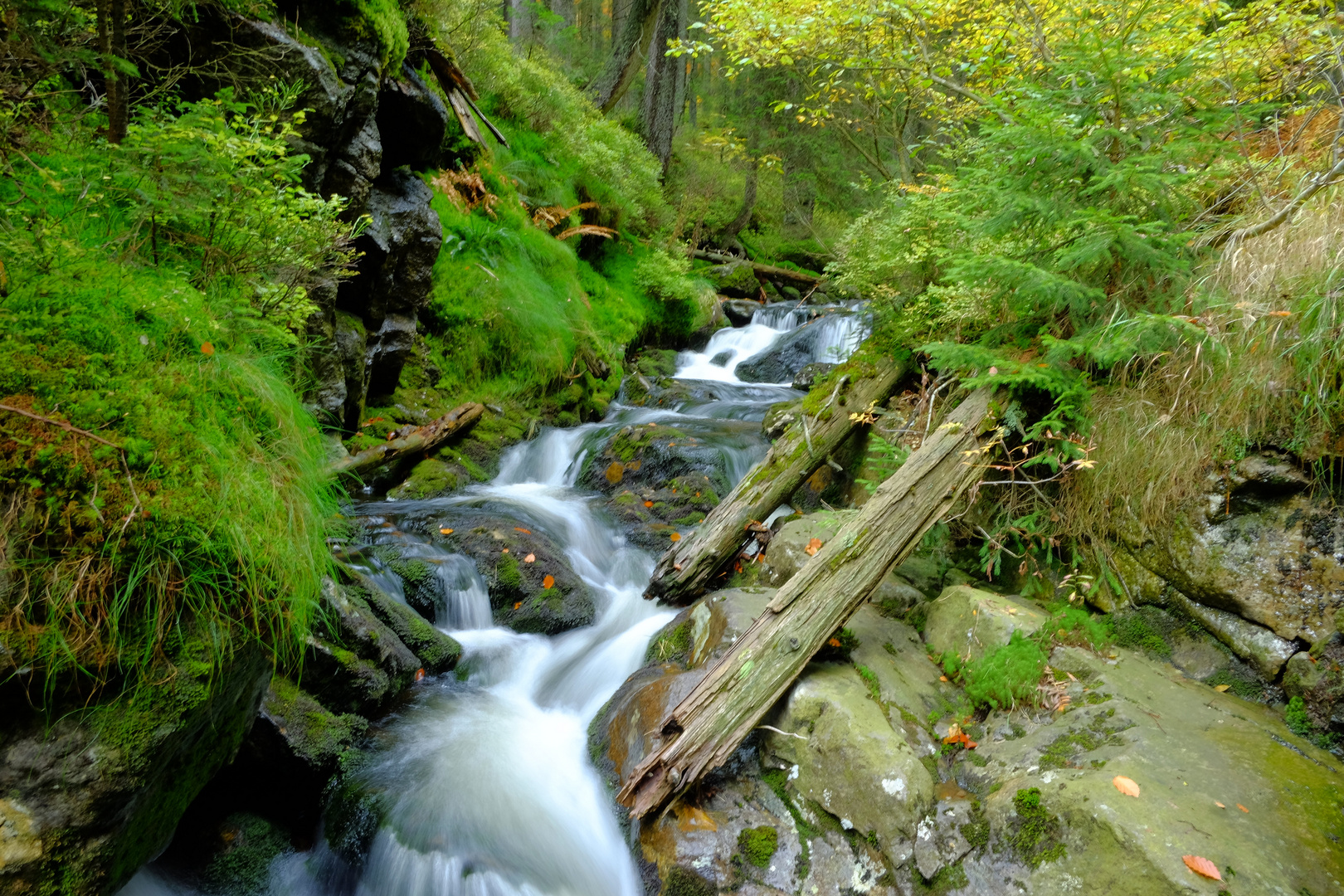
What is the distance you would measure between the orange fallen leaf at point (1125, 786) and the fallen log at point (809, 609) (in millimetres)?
1360

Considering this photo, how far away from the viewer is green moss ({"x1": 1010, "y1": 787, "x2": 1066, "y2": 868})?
8.63 ft

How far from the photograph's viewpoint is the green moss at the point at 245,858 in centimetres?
294

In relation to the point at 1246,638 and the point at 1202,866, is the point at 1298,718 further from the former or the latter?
the point at 1202,866

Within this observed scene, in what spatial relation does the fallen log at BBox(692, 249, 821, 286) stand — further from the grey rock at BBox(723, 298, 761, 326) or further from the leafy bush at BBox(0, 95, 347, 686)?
the leafy bush at BBox(0, 95, 347, 686)

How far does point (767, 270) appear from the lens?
16.9 meters

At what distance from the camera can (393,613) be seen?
4.34m

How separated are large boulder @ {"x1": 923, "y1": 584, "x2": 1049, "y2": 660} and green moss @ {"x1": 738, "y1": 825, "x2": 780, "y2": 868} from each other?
1.58m

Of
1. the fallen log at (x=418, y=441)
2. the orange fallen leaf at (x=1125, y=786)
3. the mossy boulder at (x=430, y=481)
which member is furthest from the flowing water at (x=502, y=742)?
the orange fallen leaf at (x=1125, y=786)

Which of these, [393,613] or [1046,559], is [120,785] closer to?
[393,613]

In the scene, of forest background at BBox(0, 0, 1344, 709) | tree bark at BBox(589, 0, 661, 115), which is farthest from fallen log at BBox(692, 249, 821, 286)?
forest background at BBox(0, 0, 1344, 709)

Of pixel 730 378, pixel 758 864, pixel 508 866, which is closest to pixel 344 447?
pixel 508 866

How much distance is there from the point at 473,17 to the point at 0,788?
32.4 ft

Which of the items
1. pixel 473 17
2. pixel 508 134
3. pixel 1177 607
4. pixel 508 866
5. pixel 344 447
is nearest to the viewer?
pixel 508 866

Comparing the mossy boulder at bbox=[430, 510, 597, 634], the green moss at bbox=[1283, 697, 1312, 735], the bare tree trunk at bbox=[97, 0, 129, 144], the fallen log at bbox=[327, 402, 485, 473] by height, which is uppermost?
the bare tree trunk at bbox=[97, 0, 129, 144]
